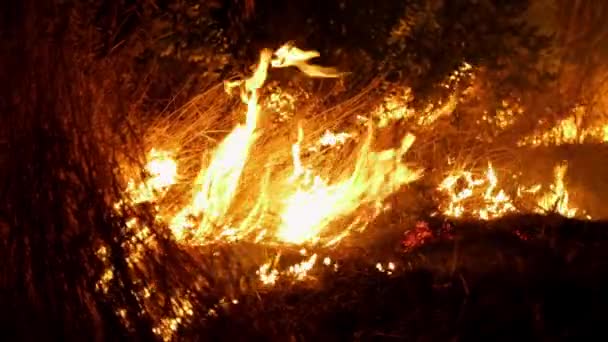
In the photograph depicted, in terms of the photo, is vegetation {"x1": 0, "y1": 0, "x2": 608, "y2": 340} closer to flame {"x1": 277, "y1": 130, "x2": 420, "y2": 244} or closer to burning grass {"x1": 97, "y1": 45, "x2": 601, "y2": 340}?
burning grass {"x1": 97, "y1": 45, "x2": 601, "y2": 340}

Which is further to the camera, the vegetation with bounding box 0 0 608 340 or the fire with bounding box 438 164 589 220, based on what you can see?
the fire with bounding box 438 164 589 220

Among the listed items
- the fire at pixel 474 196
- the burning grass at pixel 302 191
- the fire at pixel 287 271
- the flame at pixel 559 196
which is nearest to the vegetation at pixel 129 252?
the burning grass at pixel 302 191

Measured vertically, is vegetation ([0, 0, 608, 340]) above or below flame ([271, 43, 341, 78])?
below

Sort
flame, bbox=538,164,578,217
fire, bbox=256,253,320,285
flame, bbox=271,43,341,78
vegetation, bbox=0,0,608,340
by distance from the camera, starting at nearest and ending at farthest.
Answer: vegetation, bbox=0,0,608,340
fire, bbox=256,253,320,285
flame, bbox=271,43,341,78
flame, bbox=538,164,578,217

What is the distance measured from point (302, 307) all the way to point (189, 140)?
2.17 m

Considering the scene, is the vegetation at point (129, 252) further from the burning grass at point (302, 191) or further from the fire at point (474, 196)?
the fire at point (474, 196)

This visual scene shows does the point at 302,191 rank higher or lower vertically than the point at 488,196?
higher

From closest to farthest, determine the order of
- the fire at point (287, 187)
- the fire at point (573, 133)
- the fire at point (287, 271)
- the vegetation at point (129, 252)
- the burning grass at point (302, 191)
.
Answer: the vegetation at point (129, 252), the burning grass at point (302, 191), the fire at point (287, 271), the fire at point (287, 187), the fire at point (573, 133)

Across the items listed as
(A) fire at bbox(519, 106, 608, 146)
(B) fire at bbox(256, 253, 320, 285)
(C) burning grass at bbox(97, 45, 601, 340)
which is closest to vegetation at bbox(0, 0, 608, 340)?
(C) burning grass at bbox(97, 45, 601, 340)

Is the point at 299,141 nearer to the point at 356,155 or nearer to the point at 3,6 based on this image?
the point at 356,155

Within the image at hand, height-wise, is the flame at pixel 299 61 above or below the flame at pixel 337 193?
above

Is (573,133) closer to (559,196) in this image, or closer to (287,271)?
(559,196)

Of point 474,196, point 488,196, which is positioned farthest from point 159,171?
point 488,196

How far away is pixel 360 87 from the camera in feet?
25.0
